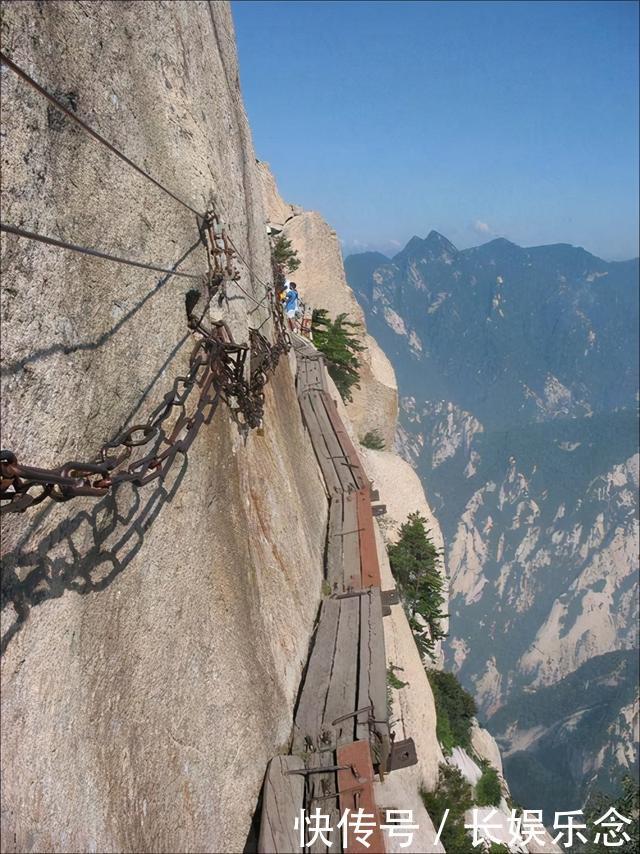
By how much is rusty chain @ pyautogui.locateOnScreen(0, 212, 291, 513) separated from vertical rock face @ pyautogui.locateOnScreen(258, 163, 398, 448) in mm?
23215

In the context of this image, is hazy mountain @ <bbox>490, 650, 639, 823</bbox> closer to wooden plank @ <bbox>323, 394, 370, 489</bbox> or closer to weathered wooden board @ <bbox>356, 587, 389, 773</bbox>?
wooden plank @ <bbox>323, 394, 370, 489</bbox>

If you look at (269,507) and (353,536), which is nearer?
(269,507)

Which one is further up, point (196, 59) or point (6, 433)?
point (196, 59)

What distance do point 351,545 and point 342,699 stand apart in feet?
13.9

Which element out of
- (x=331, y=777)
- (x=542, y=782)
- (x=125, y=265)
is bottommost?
(x=542, y=782)

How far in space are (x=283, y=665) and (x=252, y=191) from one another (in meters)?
8.09

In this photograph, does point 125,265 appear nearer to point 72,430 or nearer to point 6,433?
point 72,430

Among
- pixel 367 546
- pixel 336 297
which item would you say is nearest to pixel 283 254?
pixel 336 297

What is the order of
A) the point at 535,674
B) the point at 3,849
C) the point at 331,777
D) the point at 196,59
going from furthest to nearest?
1. the point at 535,674
2. the point at 196,59
3. the point at 331,777
4. the point at 3,849

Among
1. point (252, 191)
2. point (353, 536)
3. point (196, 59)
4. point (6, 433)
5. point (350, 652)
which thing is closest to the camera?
point (6, 433)

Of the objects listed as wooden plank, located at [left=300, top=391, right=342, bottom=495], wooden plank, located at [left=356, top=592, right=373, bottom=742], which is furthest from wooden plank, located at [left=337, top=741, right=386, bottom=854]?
wooden plank, located at [left=300, top=391, right=342, bottom=495]

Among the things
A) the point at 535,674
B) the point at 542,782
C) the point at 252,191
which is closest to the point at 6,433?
the point at 252,191

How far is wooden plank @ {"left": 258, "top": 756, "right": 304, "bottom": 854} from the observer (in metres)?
5.93

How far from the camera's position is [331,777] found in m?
6.73
